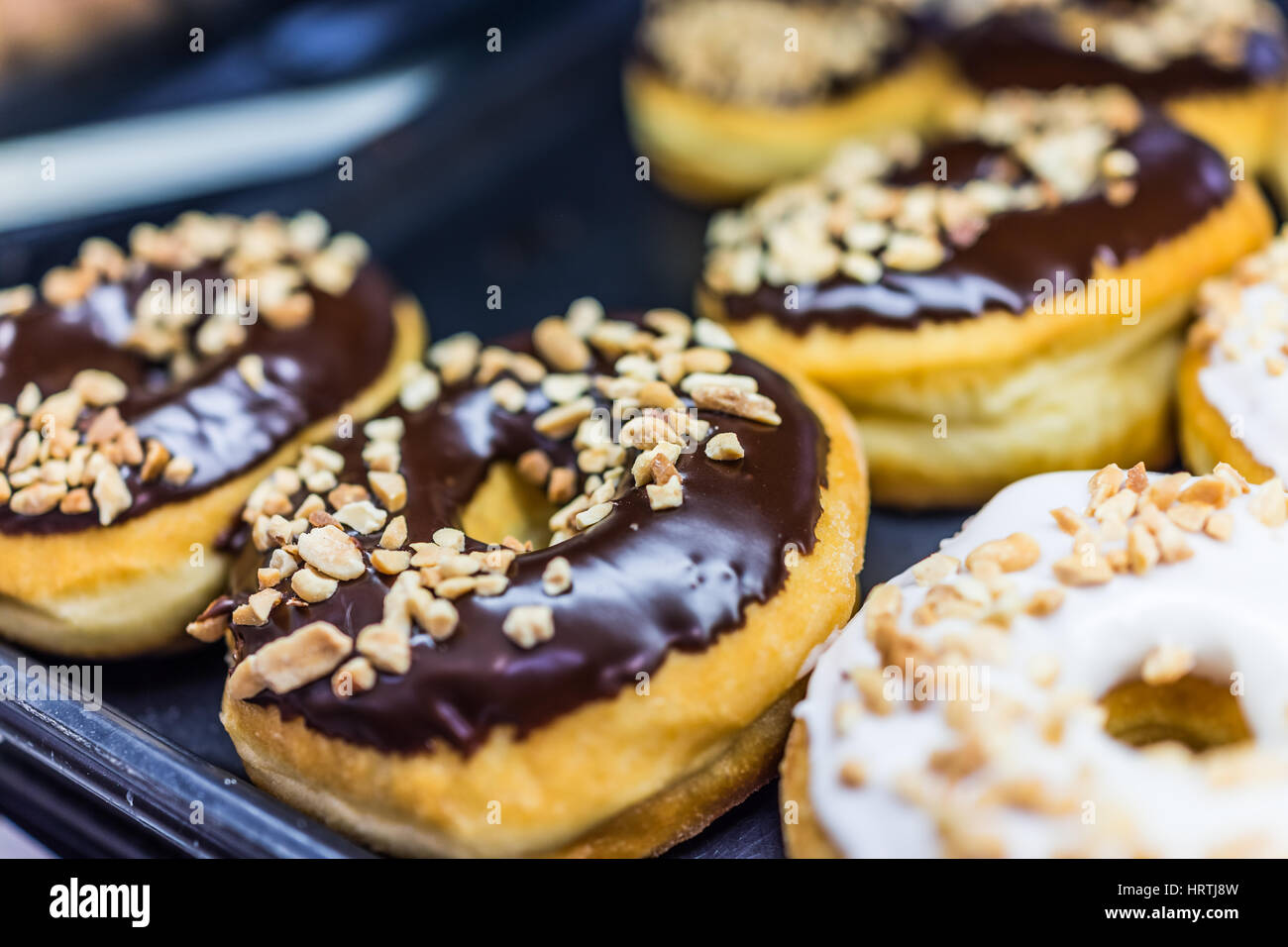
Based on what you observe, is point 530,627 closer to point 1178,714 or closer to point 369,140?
point 1178,714

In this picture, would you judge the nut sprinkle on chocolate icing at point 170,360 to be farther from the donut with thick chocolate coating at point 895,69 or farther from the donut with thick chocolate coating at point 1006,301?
the donut with thick chocolate coating at point 895,69

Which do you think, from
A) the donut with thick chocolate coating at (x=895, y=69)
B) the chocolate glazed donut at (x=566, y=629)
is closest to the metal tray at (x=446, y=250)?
the chocolate glazed donut at (x=566, y=629)

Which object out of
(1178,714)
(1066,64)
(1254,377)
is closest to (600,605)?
(1178,714)

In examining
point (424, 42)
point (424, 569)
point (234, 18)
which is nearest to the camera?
point (424, 569)

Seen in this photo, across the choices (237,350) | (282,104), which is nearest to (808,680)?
(237,350)

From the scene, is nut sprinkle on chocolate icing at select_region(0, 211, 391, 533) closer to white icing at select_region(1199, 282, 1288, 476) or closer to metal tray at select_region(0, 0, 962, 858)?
metal tray at select_region(0, 0, 962, 858)
